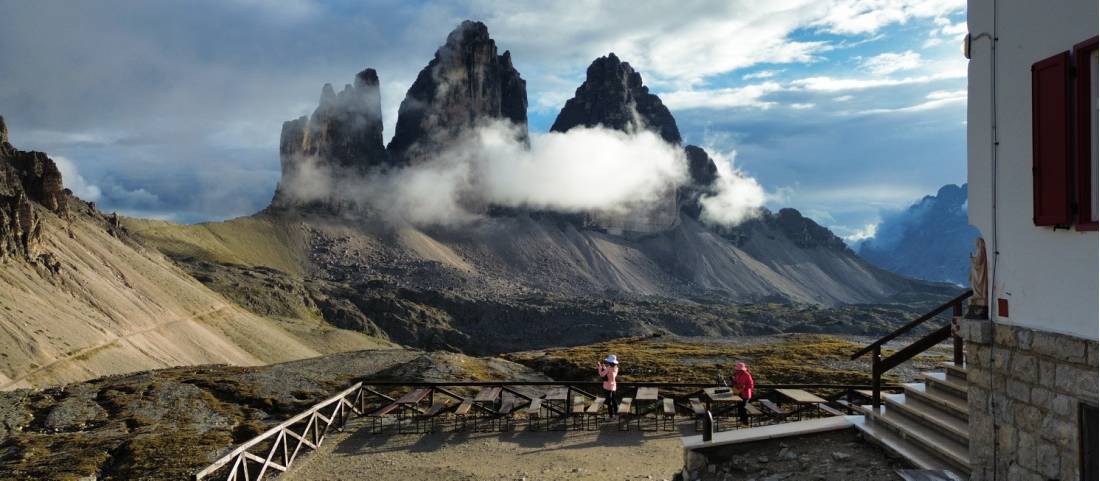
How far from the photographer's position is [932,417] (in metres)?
10.7

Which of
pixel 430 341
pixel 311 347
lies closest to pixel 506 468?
pixel 311 347

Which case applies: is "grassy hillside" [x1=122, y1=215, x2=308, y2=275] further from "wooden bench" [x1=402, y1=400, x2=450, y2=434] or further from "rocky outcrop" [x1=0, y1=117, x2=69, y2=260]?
"wooden bench" [x1=402, y1=400, x2=450, y2=434]

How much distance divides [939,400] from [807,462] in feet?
7.36

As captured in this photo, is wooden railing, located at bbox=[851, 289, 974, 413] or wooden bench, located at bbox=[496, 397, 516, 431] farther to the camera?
wooden bench, located at bbox=[496, 397, 516, 431]

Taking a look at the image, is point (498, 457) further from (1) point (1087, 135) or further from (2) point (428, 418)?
(1) point (1087, 135)

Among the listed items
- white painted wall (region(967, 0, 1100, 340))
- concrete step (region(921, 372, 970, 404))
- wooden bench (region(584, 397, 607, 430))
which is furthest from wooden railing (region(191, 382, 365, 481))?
white painted wall (region(967, 0, 1100, 340))

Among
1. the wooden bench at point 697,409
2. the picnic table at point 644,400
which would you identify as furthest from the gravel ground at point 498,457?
the picnic table at point 644,400

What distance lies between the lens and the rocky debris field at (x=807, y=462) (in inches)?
423

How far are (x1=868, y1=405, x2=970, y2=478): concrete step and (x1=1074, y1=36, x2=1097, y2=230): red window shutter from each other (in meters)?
3.78

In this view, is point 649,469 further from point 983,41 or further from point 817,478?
point 983,41

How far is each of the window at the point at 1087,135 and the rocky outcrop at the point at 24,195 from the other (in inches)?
2927

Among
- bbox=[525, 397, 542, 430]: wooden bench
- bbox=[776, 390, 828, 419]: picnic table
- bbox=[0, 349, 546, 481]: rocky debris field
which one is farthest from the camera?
bbox=[525, 397, 542, 430]: wooden bench

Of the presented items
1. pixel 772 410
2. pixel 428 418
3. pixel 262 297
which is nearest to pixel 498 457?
pixel 428 418

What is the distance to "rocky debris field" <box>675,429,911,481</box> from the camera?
1075 cm
